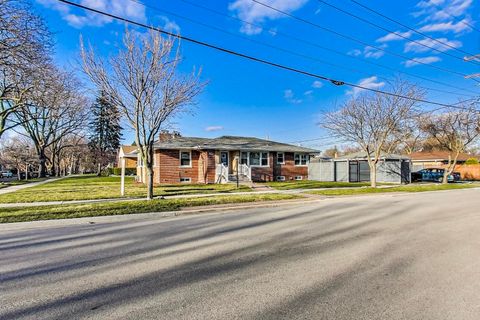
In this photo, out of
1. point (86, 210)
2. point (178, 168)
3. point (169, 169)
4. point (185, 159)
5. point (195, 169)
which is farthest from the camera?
point (195, 169)

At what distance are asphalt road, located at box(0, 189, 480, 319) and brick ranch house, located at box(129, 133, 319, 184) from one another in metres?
14.1

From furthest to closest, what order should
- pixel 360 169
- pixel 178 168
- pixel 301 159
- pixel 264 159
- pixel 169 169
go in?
pixel 360 169
pixel 301 159
pixel 264 159
pixel 178 168
pixel 169 169

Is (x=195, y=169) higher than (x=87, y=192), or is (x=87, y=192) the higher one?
(x=195, y=169)

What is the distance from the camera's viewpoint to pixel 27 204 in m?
12.3

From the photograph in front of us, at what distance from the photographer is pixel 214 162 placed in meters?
24.2

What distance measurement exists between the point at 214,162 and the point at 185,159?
2.34 m

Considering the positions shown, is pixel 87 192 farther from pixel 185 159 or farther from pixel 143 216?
pixel 143 216

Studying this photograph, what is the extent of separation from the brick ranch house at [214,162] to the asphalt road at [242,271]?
14058 mm

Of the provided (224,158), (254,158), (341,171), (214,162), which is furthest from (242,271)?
(341,171)

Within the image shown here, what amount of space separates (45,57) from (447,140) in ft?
111

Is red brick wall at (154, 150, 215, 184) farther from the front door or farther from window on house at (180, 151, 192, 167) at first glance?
the front door

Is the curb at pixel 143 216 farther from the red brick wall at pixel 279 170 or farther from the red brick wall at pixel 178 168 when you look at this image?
the red brick wall at pixel 279 170

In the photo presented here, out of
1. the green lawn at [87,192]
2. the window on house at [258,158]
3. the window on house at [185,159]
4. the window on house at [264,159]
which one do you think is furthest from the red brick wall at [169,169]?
the window on house at [264,159]

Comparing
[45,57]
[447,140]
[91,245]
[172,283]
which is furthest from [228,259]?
[447,140]
